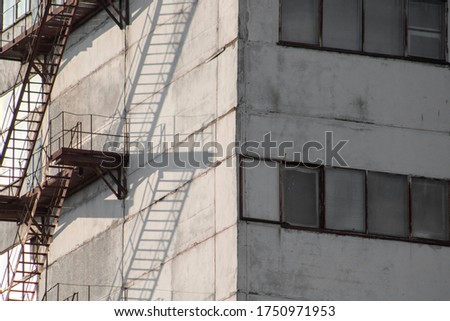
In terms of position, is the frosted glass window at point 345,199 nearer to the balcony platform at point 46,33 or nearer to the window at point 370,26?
the window at point 370,26

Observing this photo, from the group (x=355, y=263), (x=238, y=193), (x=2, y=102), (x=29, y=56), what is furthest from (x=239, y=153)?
(x=2, y=102)

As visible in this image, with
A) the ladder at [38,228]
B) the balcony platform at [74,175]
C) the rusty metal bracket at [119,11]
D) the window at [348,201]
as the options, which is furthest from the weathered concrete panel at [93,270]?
the window at [348,201]

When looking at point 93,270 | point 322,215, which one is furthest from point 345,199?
point 93,270

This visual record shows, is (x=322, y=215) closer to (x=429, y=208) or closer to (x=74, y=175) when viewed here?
(x=429, y=208)

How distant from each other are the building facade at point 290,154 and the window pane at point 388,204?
0.14ft

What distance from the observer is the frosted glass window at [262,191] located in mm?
53594

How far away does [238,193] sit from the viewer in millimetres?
53375

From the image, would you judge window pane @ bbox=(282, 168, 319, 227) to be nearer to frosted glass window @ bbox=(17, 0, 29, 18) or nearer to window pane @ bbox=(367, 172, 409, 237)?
window pane @ bbox=(367, 172, 409, 237)

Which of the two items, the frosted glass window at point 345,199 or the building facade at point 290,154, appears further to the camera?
the frosted glass window at point 345,199

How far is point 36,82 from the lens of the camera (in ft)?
219

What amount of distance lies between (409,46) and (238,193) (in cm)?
746

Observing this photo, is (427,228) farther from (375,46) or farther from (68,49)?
(68,49)

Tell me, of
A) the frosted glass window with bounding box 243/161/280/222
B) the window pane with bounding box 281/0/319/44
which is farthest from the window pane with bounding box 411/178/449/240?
the window pane with bounding box 281/0/319/44

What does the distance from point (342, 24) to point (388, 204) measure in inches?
209
